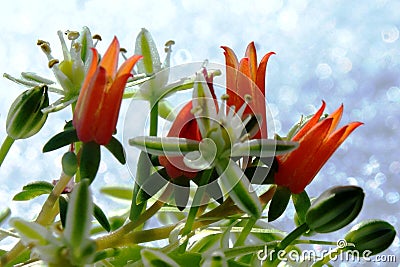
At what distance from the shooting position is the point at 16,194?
0.62 m

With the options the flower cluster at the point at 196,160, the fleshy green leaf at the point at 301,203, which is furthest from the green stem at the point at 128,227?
the fleshy green leaf at the point at 301,203

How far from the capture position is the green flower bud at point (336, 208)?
0.51 m

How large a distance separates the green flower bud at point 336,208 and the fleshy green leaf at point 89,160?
0.17 m

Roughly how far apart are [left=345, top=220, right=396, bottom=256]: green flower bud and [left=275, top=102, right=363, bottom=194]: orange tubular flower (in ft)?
0.23

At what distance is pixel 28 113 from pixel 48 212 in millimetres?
84

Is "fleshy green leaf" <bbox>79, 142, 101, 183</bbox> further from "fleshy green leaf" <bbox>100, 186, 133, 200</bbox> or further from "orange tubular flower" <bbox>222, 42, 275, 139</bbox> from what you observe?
"fleshy green leaf" <bbox>100, 186, 133, 200</bbox>

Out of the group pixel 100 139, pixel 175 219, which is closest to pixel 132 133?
pixel 100 139

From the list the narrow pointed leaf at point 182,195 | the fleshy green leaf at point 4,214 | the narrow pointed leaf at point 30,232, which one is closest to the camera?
the narrow pointed leaf at point 30,232

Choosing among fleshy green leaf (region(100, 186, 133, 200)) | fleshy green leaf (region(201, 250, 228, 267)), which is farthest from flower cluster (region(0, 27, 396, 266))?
fleshy green leaf (region(100, 186, 133, 200))

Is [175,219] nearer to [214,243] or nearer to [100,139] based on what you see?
[214,243]

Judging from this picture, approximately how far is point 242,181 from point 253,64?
0.11 metres

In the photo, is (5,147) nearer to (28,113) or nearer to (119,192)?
(28,113)

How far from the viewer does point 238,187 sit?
0.51m

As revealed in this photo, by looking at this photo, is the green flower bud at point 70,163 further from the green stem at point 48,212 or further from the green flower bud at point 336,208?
the green flower bud at point 336,208
